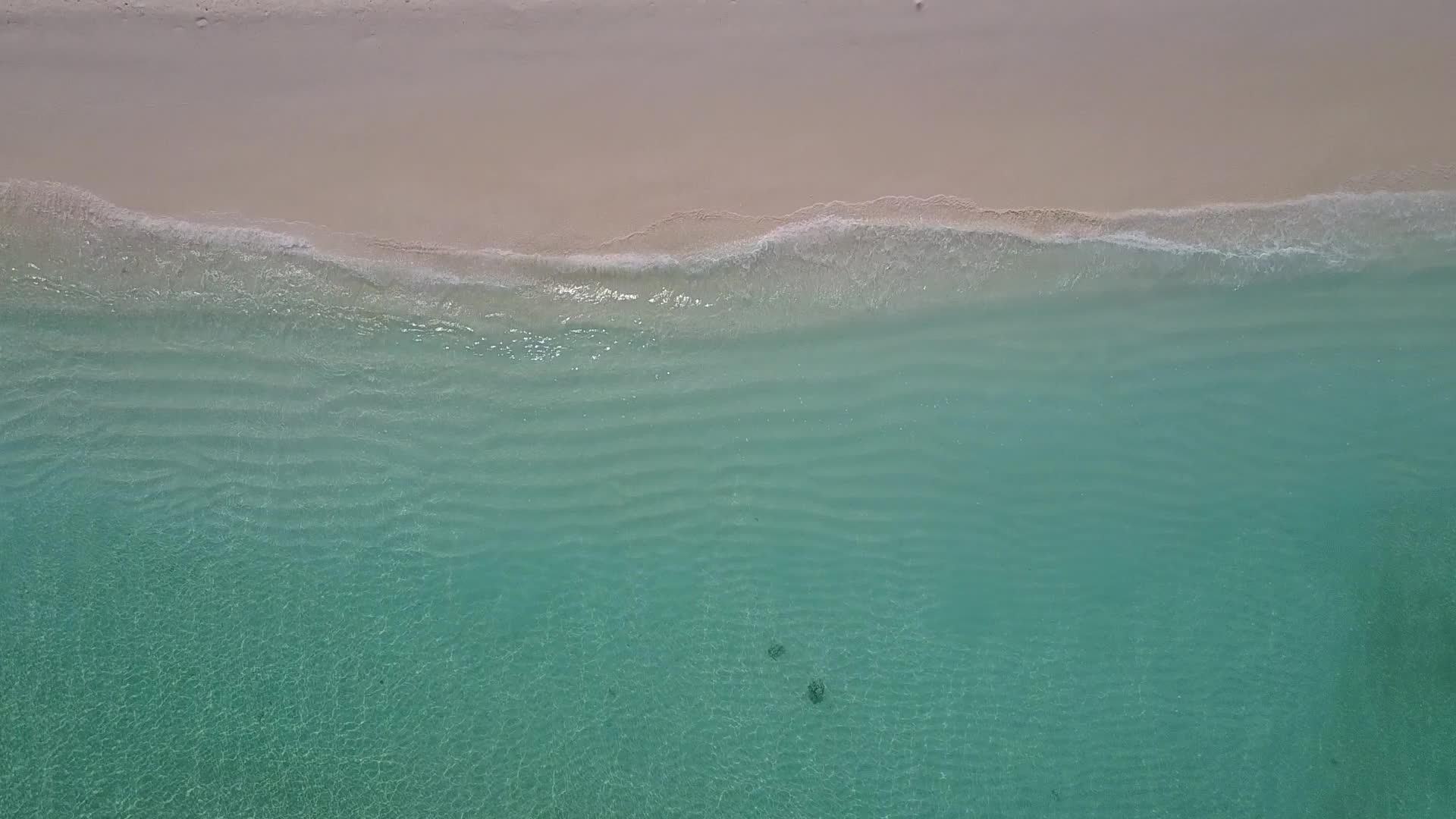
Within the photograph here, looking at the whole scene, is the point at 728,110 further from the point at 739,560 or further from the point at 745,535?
the point at 739,560

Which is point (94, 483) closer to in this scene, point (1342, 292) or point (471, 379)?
point (471, 379)

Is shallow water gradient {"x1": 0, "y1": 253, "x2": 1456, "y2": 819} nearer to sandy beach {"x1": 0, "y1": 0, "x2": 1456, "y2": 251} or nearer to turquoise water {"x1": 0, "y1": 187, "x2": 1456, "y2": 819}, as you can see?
turquoise water {"x1": 0, "y1": 187, "x2": 1456, "y2": 819}

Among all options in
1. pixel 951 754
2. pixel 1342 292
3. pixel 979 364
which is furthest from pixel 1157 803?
pixel 1342 292

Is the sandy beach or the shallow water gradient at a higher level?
the sandy beach

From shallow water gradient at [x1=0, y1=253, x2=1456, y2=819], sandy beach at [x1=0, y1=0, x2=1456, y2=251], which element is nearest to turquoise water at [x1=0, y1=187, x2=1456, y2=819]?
shallow water gradient at [x1=0, y1=253, x2=1456, y2=819]

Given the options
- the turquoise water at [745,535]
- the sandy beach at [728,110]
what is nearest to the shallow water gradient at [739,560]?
the turquoise water at [745,535]

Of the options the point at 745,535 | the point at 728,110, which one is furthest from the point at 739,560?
the point at 728,110
